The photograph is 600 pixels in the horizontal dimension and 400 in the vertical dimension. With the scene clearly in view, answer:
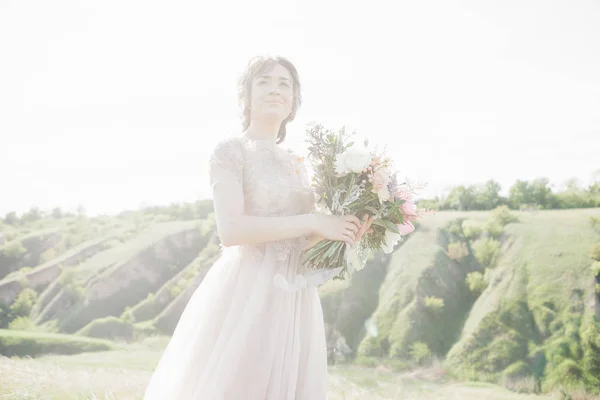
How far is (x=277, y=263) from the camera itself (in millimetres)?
2787

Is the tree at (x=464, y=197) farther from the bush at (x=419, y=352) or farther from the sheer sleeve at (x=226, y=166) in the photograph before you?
the sheer sleeve at (x=226, y=166)

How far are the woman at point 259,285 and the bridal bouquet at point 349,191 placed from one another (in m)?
0.10

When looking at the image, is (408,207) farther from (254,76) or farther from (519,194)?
(519,194)

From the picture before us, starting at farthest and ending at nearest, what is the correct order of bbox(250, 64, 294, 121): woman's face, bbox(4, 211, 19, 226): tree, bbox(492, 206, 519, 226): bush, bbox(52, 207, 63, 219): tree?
bbox(52, 207, 63, 219): tree < bbox(4, 211, 19, 226): tree < bbox(492, 206, 519, 226): bush < bbox(250, 64, 294, 121): woman's face

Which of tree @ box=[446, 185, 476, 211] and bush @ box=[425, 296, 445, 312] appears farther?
tree @ box=[446, 185, 476, 211]

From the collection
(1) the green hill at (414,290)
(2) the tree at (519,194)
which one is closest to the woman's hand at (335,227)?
(1) the green hill at (414,290)

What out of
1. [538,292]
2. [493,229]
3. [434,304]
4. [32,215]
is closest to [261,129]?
[434,304]

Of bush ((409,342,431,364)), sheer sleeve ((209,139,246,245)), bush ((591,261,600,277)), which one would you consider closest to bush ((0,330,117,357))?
bush ((409,342,431,364))

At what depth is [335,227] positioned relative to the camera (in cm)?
255

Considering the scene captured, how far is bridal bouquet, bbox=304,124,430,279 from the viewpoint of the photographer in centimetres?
258

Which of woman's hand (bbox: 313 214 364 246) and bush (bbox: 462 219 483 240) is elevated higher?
woman's hand (bbox: 313 214 364 246)

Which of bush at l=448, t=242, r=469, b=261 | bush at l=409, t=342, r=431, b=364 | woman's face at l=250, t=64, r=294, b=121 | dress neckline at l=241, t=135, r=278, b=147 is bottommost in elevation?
bush at l=409, t=342, r=431, b=364

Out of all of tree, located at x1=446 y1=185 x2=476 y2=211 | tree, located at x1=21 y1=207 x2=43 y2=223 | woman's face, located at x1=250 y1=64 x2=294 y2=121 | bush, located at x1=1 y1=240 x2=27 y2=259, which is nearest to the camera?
woman's face, located at x1=250 y1=64 x2=294 y2=121

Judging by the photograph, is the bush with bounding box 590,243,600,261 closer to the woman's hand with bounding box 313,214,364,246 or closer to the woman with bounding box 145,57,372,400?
the woman with bounding box 145,57,372,400
